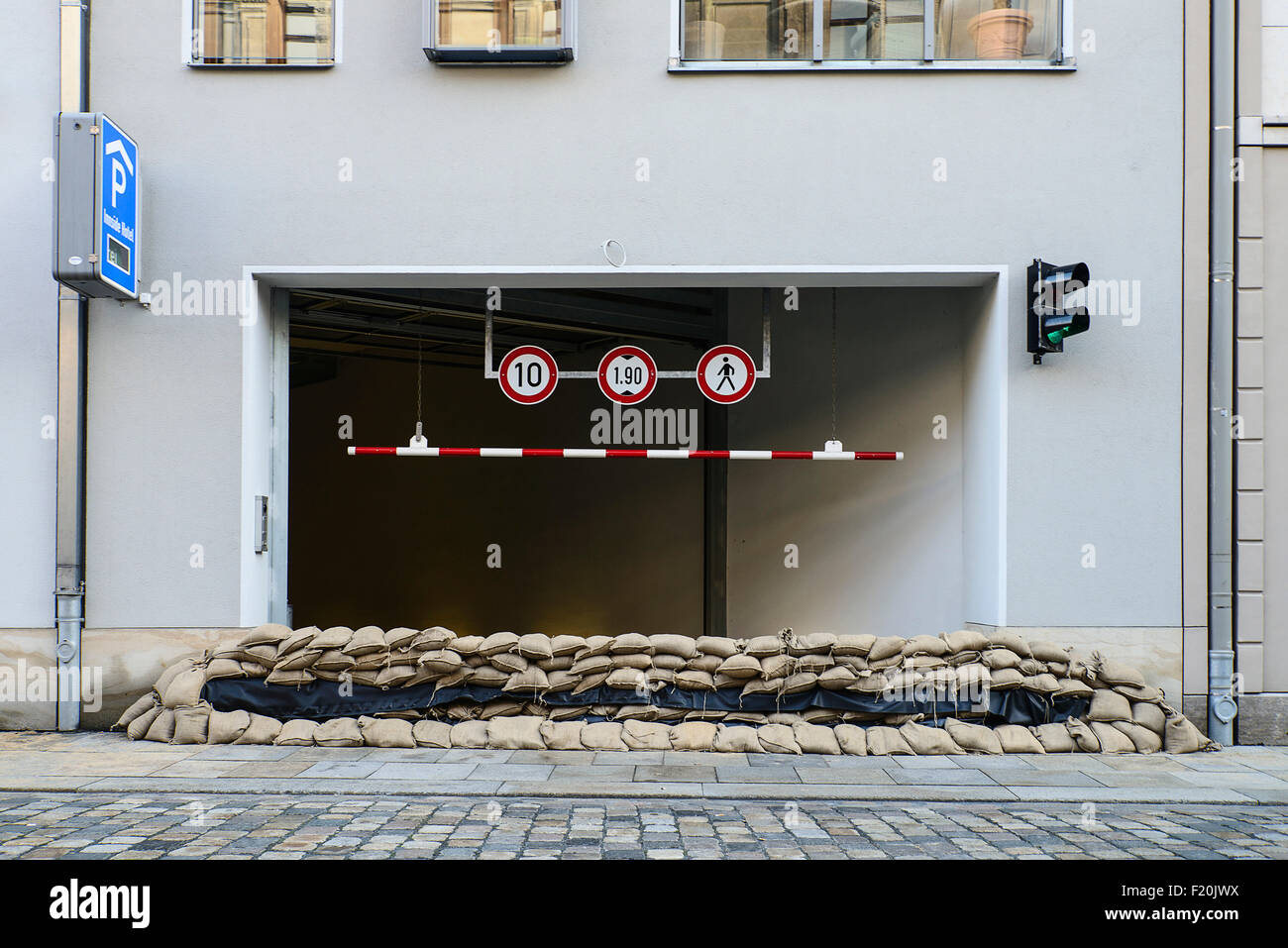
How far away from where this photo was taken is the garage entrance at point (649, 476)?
8.65 meters

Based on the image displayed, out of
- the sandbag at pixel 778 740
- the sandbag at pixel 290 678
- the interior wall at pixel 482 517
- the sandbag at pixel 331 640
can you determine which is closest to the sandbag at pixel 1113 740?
the sandbag at pixel 778 740

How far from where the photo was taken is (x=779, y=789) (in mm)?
5914

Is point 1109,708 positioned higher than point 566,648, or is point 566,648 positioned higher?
point 566,648

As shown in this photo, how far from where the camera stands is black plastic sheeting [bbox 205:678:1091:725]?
23.4ft

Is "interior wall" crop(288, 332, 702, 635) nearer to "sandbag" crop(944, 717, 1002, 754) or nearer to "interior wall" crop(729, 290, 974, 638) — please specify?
"interior wall" crop(729, 290, 974, 638)

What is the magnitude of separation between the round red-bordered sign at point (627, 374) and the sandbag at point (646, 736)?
2.54 metres

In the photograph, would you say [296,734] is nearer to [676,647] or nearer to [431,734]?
[431,734]

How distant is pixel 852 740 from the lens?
6938 millimetres

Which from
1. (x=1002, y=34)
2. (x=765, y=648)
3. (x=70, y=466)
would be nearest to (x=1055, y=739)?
(x=765, y=648)

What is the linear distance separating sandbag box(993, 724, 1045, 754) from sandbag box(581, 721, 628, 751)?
244cm

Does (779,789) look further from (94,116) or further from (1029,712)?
(94,116)

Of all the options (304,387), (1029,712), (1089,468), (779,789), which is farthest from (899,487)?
(304,387)

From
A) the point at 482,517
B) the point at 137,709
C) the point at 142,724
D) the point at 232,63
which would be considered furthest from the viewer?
the point at 482,517

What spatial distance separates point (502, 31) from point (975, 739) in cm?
579
